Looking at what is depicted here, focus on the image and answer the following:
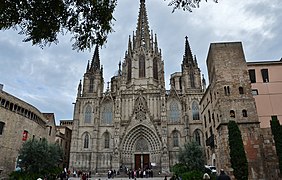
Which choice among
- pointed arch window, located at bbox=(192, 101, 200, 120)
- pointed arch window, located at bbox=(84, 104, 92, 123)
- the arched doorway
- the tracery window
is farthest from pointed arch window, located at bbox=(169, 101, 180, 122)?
pointed arch window, located at bbox=(84, 104, 92, 123)

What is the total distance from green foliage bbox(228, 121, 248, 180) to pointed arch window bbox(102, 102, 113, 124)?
2552cm

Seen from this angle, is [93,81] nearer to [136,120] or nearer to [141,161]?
[136,120]

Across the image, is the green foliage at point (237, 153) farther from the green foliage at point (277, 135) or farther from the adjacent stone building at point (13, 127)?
the adjacent stone building at point (13, 127)

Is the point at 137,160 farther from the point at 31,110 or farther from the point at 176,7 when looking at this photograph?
the point at 176,7

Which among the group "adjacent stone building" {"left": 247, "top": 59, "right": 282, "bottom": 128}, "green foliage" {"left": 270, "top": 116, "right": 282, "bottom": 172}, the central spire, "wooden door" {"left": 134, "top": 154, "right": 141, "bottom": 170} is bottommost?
"wooden door" {"left": 134, "top": 154, "right": 141, "bottom": 170}

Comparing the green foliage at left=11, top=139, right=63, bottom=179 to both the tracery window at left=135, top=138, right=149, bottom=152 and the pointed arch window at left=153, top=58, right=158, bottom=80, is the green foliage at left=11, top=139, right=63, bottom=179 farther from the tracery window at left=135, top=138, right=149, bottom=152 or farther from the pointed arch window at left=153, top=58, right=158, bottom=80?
the pointed arch window at left=153, top=58, right=158, bottom=80

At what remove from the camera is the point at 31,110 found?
3012 centimetres

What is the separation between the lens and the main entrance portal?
3803cm

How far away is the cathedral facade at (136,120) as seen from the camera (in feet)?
123

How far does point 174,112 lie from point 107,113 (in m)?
12.0

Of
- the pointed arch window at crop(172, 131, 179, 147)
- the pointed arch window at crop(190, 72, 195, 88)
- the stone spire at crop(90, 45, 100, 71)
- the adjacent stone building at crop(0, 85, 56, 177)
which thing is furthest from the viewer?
the stone spire at crop(90, 45, 100, 71)

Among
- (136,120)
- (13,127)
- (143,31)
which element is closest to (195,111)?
(136,120)

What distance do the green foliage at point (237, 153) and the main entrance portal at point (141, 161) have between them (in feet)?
71.0

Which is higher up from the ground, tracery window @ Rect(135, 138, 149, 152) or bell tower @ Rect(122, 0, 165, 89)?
bell tower @ Rect(122, 0, 165, 89)
